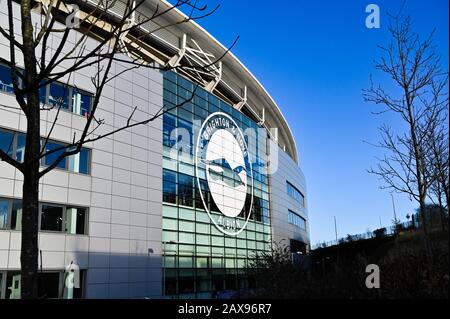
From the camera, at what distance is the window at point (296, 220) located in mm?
59500

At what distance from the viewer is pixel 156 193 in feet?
94.0

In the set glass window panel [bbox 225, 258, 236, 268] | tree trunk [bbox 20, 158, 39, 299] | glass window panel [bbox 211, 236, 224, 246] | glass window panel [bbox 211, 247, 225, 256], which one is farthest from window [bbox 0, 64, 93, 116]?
glass window panel [bbox 225, 258, 236, 268]

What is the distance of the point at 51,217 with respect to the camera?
21.3m

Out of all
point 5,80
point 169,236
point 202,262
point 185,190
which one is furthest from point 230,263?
point 5,80

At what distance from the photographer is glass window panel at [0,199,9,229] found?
755 inches

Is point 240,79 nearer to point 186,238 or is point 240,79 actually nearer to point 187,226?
point 187,226

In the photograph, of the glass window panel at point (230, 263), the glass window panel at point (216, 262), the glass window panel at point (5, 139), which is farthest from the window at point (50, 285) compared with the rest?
the glass window panel at point (230, 263)

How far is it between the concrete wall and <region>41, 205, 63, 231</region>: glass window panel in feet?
1.30

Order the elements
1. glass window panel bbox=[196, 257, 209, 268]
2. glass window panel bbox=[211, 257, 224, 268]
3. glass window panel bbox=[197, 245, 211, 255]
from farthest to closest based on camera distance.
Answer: glass window panel bbox=[211, 257, 224, 268], glass window panel bbox=[197, 245, 211, 255], glass window panel bbox=[196, 257, 209, 268]

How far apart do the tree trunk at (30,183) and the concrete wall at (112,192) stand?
16840 millimetres

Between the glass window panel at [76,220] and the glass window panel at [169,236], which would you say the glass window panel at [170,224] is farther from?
the glass window panel at [76,220]

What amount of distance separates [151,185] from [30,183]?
80.3 feet

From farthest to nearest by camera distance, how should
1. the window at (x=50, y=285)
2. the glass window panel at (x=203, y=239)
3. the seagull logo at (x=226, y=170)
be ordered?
the seagull logo at (x=226, y=170), the glass window panel at (x=203, y=239), the window at (x=50, y=285)

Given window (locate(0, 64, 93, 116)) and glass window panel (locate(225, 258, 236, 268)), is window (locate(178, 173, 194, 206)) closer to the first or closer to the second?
glass window panel (locate(225, 258, 236, 268))
